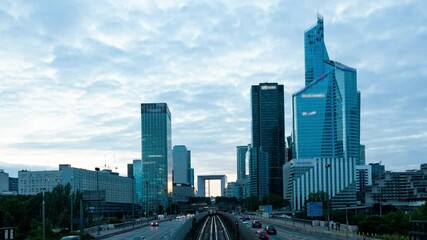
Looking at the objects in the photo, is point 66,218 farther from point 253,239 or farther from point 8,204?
point 253,239

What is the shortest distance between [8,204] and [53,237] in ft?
65.9

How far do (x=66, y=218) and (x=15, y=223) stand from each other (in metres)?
23.1

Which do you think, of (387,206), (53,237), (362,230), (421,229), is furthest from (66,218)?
(387,206)

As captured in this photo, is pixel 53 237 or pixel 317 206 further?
pixel 317 206

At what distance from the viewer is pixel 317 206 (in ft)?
339

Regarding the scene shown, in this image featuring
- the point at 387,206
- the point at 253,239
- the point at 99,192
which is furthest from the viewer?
the point at 387,206

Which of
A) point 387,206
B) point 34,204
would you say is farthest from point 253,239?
point 387,206

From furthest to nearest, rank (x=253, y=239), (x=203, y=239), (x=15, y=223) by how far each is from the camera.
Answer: (x=203, y=239) → (x=15, y=223) → (x=253, y=239)

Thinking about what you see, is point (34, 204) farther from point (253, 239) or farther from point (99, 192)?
point (253, 239)

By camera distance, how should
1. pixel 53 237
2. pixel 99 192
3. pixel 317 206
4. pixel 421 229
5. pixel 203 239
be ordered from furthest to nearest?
pixel 317 206 < pixel 203 239 < pixel 99 192 < pixel 53 237 < pixel 421 229

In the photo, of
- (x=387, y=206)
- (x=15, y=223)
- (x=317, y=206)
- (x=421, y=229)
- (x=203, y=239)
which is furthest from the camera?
(x=387, y=206)

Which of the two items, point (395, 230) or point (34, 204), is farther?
point (34, 204)

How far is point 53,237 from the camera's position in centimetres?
7038

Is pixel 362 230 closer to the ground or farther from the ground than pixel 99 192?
closer to the ground
